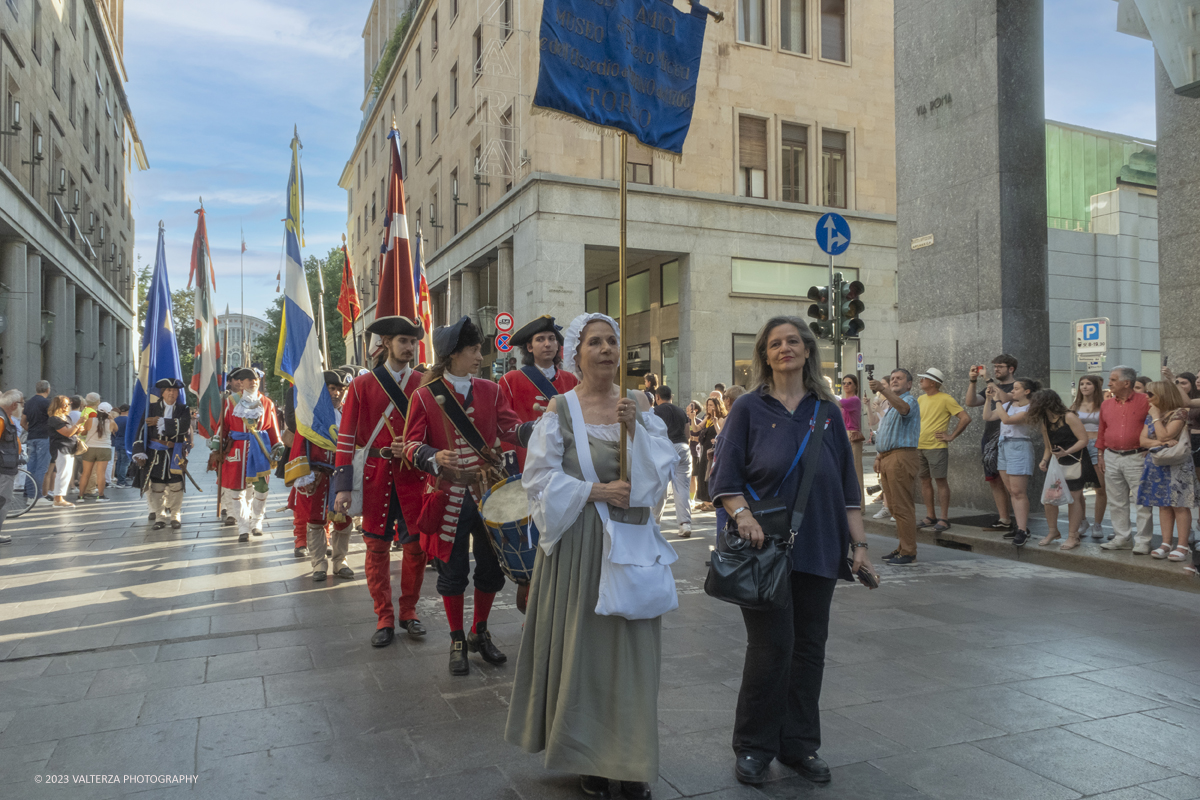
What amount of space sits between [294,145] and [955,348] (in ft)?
26.7

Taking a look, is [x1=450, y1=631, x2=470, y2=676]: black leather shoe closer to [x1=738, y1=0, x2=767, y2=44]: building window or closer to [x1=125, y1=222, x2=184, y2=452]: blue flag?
[x1=125, y1=222, x2=184, y2=452]: blue flag

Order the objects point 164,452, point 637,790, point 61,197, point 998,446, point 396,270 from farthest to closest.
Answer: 1. point 61,197
2. point 164,452
3. point 998,446
4. point 396,270
5. point 637,790

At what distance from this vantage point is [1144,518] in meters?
7.84

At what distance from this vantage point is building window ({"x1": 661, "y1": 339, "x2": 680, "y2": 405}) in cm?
2586

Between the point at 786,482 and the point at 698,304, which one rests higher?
A: the point at 698,304

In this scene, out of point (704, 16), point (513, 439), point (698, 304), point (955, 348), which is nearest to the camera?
point (704, 16)

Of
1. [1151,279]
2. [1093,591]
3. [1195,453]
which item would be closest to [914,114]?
[1195,453]

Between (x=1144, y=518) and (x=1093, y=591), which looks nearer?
(x=1093, y=591)

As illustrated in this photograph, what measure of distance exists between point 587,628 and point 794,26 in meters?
27.6

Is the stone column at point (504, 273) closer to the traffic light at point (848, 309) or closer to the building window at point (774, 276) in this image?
the building window at point (774, 276)

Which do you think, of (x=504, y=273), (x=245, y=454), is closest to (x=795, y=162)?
(x=504, y=273)

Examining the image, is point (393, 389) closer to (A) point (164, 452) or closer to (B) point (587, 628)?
(B) point (587, 628)

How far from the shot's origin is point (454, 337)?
5016 mm

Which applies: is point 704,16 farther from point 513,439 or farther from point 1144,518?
point 1144,518
